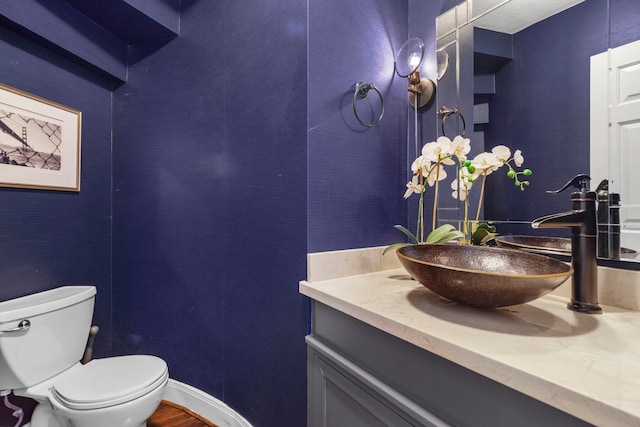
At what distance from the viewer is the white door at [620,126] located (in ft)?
2.50

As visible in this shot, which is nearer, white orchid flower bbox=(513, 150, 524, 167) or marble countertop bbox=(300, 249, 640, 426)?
marble countertop bbox=(300, 249, 640, 426)

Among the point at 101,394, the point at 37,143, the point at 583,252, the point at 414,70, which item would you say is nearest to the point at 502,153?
the point at 583,252

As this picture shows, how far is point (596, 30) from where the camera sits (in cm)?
83

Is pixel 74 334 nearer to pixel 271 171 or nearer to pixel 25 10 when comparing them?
pixel 271 171

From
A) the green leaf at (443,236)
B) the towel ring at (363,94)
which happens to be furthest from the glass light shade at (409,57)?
the green leaf at (443,236)

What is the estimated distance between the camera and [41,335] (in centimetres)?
126

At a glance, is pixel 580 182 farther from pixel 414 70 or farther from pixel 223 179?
pixel 223 179

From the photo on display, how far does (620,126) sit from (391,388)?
0.94 m

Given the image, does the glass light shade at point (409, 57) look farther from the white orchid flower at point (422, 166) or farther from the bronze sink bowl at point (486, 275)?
the bronze sink bowl at point (486, 275)

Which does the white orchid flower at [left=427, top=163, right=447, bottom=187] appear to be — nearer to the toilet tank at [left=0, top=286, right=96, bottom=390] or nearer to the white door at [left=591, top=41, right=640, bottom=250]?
the white door at [left=591, top=41, right=640, bottom=250]

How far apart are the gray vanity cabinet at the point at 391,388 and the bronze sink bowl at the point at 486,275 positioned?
0.55 feet

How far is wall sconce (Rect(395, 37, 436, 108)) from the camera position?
1304mm

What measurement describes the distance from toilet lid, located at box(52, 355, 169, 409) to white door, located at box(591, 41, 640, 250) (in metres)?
1.80

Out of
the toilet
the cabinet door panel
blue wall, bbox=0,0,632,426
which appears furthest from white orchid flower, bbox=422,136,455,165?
the toilet
